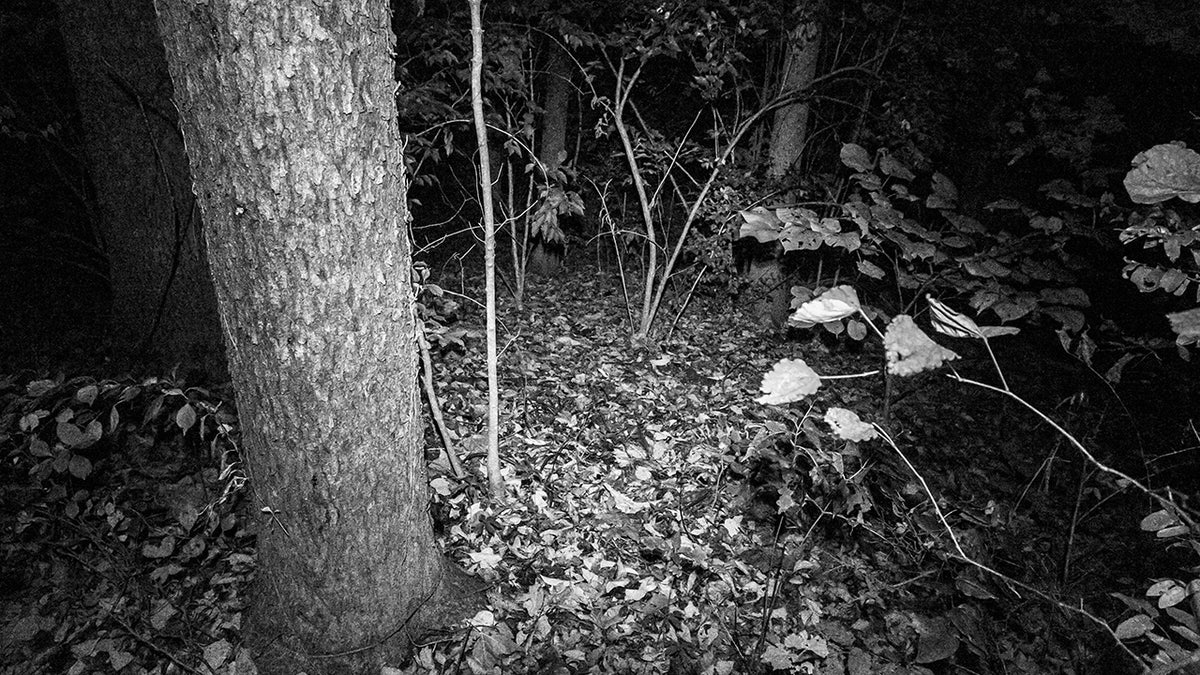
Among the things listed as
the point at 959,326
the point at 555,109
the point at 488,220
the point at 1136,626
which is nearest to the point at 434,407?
the point at 488,220

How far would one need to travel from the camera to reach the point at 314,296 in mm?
1650

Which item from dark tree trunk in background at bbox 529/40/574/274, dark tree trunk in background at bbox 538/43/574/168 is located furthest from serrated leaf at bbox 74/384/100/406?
dark tree trunk in background at bbox 538/43/574/168

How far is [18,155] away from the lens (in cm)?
526

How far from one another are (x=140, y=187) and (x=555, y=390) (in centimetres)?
275

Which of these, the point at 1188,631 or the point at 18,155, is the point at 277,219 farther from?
the point at 18,155

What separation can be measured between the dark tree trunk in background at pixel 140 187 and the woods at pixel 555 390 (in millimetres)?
23

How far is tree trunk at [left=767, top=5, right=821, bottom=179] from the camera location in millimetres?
4926

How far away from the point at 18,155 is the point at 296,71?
601cm

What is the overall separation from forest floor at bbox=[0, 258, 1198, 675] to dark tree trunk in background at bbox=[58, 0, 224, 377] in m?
0.59

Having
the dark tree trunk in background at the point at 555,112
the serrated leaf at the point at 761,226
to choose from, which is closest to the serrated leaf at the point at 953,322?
the serrated leaf at the point at 761,226

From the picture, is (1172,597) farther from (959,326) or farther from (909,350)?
(909,350)

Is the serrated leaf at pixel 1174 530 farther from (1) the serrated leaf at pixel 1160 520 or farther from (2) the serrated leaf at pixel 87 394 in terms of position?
(2) the serrated leaf at pixel 87 394

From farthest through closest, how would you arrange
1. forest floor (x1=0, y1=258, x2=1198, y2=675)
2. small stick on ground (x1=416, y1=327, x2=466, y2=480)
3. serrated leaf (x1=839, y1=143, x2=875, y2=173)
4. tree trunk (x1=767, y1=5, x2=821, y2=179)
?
tree trunk (x1=767, y1=5, x2=821, y2=179)
small stick on ground (x1=416, y1=327, x2=466, y2=480)
forest floor (x1=0, y1=258, x2=1198, y2=675)
serrated leaf (x1=839, y1=143, x2=875, y2=173)

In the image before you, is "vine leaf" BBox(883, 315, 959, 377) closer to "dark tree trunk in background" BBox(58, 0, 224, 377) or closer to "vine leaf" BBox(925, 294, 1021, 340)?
"vine leaf" BBox(925, 294, 1021, 340)
